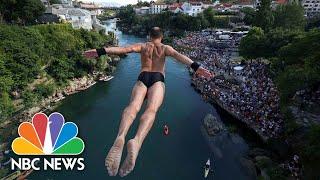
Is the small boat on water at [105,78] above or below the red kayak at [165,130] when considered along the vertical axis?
above

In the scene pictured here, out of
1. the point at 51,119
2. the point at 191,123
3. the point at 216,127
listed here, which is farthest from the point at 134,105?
the point at 191,123

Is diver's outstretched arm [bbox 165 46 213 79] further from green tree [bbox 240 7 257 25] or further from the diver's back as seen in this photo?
green tree [bbox 240 7 257 25]

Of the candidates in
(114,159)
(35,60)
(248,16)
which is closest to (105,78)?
(35,60)

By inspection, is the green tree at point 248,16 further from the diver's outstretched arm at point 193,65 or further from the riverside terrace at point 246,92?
the diver's outstretched arm at point 193,65

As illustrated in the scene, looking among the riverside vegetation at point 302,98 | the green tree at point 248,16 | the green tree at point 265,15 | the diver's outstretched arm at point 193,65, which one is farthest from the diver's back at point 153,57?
the green tree at point 248,16

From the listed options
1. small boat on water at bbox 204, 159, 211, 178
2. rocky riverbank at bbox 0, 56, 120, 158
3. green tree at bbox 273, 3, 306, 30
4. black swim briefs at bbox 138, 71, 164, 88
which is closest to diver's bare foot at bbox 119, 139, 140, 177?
black swim briefs at bbox 138, 71, 164, 88

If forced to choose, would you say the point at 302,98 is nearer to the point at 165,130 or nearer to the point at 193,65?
the point at 165,130
